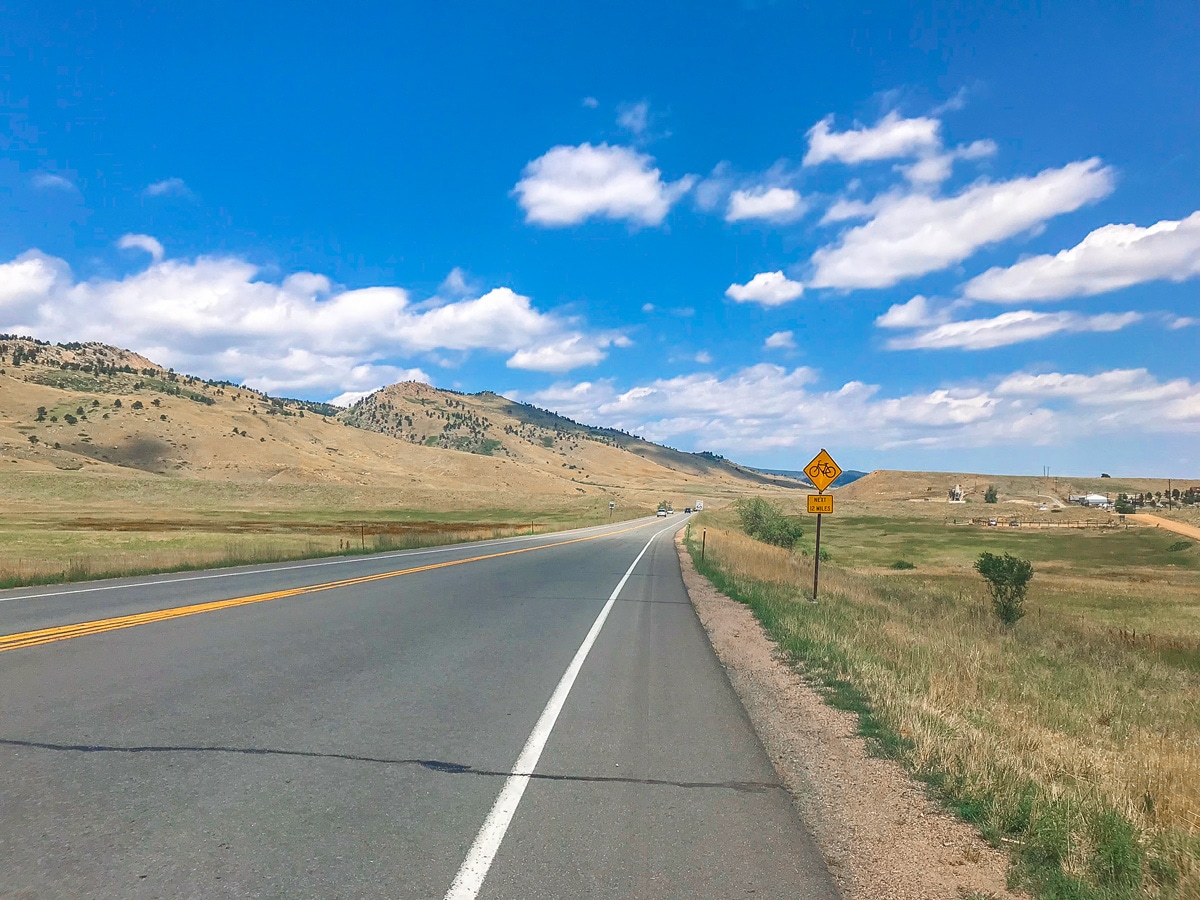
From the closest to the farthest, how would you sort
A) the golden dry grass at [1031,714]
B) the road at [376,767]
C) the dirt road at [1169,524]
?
the road at [376,767], the golden dry grass at [1031,714], the dirt road at [1169,524]

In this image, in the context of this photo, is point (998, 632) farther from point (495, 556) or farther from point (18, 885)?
point (18, 885)

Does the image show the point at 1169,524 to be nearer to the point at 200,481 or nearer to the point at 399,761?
the point at 399,761

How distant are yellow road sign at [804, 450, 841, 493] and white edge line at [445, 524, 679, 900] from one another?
10849mm

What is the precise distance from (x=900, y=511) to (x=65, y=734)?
467 ft

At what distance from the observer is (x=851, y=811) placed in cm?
520

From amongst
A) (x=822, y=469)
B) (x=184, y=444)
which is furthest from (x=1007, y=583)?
(x=184, y=444)

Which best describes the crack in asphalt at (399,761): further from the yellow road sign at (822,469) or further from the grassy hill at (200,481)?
the grassy hill at (200,481)

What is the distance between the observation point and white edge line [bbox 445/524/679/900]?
3.94 meters

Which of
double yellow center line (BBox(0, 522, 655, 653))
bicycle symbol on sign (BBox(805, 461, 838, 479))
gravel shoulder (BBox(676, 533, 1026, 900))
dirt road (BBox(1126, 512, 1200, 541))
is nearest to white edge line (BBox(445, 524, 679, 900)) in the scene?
gravel shoulder (BBox(676, 533, 1026, 900))

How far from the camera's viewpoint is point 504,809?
491 centimetres

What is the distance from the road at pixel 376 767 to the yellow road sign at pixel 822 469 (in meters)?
7.98

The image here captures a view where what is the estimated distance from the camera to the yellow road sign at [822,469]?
18.0 metres

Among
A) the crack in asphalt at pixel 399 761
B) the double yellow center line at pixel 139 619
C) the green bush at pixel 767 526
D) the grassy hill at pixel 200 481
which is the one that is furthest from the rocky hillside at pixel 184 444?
the crack in asphalt at pixel 399 761

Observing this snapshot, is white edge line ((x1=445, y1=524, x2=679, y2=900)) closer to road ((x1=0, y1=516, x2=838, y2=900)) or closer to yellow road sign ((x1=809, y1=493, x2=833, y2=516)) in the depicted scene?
road ((x1=0, y1=516, x2=838, y2=900))
